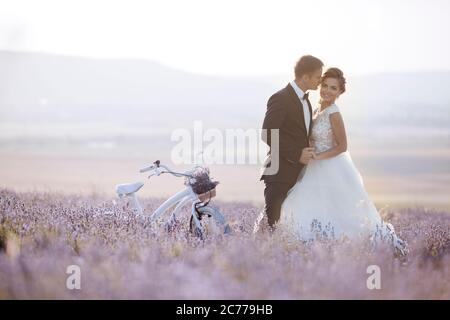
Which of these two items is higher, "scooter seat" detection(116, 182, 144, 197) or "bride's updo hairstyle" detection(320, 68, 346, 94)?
"bride's updo hairstyle" detection(320, 68, 346, 94)

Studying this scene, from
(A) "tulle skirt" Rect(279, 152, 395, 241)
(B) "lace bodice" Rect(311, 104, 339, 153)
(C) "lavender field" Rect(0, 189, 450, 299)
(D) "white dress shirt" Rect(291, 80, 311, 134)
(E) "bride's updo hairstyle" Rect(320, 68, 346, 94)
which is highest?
(E) "bride's updo hairstyle" Rect(320, 68, 346, 94)

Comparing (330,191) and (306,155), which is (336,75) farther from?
(330,191)

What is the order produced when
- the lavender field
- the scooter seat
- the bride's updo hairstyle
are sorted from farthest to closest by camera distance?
the scooter seat < the bride's updo hairstyle < the lavender field

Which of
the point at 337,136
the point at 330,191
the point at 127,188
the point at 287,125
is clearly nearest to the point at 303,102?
the point at 287,125

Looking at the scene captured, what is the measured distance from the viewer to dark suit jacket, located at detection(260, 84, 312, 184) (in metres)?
5.85

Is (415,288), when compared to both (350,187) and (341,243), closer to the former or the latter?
(341,243)

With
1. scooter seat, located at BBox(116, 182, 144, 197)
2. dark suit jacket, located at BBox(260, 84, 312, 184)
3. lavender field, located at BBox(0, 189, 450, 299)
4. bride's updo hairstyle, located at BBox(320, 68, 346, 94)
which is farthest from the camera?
scooter seat, located at BBox(116, 182, 144, 197)

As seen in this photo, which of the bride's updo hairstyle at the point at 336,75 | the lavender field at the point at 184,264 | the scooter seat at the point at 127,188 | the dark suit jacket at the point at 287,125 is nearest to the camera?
the lavender field at the point at 184,264

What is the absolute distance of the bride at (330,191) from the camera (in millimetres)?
5996

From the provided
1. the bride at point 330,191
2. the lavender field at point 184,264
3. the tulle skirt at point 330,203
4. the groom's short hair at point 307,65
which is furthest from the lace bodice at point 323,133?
the lavender field at point 184,264

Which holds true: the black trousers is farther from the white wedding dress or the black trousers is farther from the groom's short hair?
the groom's short hair

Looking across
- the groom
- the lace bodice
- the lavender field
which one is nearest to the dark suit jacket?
the groom

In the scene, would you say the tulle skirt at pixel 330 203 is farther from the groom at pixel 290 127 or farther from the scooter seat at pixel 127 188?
the scooter seat at pixel 127 188

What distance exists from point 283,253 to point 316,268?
19.5 inches
